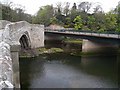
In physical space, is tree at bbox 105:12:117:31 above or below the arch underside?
above

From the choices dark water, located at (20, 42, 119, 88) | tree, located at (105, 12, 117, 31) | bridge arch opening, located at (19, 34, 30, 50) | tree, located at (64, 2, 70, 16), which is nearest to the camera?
dark water, located at (20, 42, 119, 88)

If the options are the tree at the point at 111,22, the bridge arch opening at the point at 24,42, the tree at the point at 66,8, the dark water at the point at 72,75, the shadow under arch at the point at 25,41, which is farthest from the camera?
the tree at the point at 66,8

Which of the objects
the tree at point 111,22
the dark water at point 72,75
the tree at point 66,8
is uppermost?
the tree at point 66,8

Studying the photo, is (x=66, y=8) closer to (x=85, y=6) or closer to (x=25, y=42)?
(x=85, y=6)

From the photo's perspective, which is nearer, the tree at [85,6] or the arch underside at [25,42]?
the arch underside at [25,42]

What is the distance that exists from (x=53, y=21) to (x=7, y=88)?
6951 cm

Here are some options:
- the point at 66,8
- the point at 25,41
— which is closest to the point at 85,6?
the point at 66,8

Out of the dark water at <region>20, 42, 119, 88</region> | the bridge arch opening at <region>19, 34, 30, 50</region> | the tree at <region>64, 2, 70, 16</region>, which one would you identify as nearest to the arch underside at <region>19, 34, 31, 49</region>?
the bridge arch opening at <region>19, 34, 30, 50</region>

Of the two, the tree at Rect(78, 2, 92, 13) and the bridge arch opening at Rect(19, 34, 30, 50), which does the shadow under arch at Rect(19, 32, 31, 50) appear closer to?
the bridge arch opening at Rect(19, 34, 30, 50)

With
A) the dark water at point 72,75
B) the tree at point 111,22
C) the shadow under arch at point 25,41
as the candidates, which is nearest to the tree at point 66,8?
the tree at point 111,22

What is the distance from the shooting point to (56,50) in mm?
38688

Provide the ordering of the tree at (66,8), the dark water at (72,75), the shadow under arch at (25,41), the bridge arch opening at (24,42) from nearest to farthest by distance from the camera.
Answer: the dark water at (72,75) < the shadow under arch at (25,41) < the bridge arch opening at (24,42) < the tree at (66,8)

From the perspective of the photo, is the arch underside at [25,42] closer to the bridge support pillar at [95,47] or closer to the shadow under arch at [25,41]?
the shadow under arch at [25,41]

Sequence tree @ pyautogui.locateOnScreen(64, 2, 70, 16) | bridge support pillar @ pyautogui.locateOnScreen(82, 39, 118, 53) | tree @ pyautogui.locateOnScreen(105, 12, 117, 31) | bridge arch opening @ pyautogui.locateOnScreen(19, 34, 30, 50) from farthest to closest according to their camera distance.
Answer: tree @ pyautogui.locateOnScreen(64, 2, 70, 16), tree @ pyautogui.locateOnScreen(105, 12, 117, 31), bridge support pillar @ pyautogui.locateOnScreen(82, 39, 118, 53), bridge arch opening @ pyautogui.locateOnScreen(19, 34, 30, 50)
